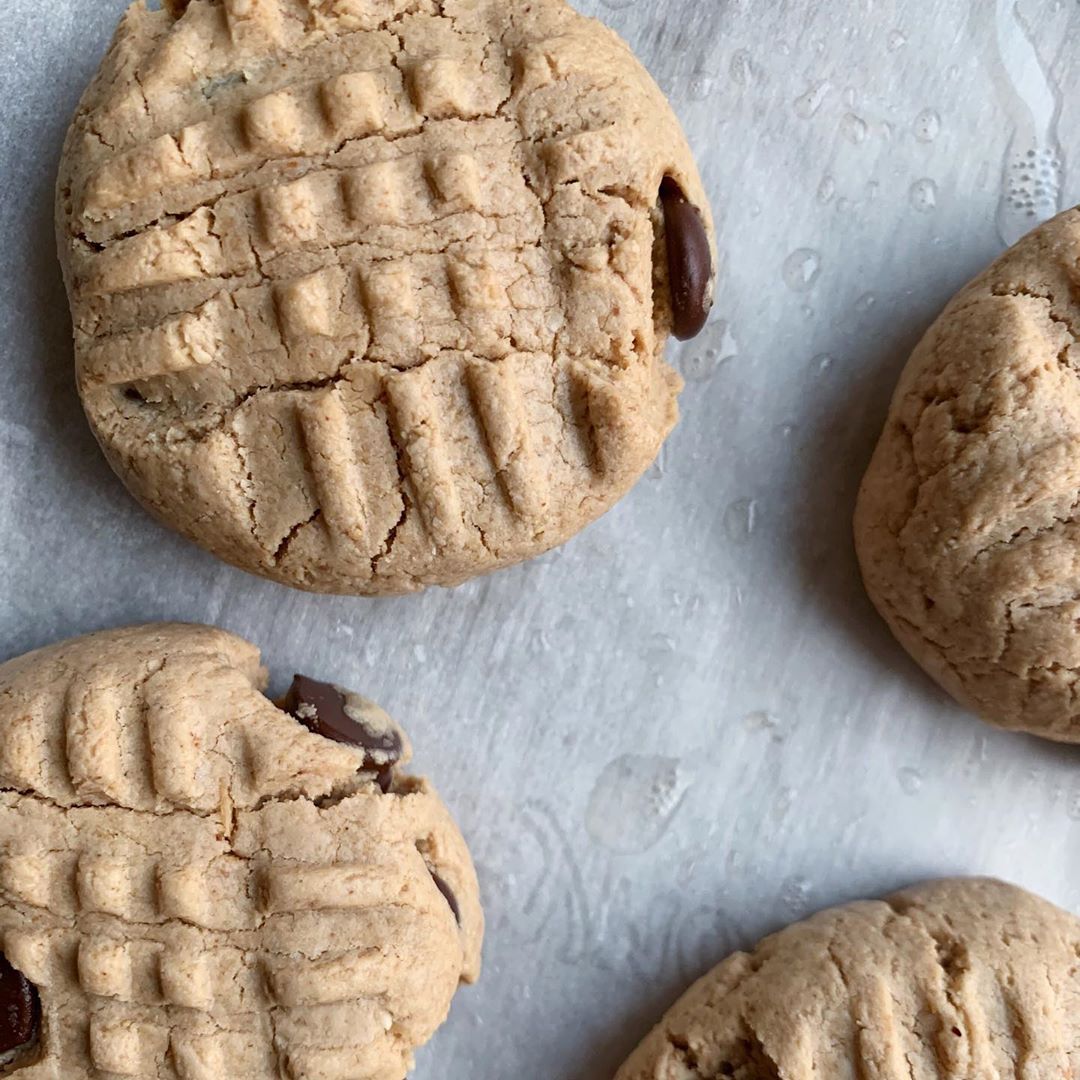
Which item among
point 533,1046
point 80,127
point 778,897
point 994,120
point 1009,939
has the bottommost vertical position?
point 533,1046

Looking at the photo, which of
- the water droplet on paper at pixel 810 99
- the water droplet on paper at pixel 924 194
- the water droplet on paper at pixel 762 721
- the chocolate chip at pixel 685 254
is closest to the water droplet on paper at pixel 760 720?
the water droplet on paper at pixel 762 721

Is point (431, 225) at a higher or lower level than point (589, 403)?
higher

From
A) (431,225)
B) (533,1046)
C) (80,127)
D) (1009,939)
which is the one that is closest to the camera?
(431,225)

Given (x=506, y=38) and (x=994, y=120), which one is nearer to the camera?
(x=506, y=38)

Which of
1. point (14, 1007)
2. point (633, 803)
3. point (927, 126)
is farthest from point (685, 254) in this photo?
point (14, 1007)

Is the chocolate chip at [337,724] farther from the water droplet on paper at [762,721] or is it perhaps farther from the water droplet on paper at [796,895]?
the water droplet on paper at [796,895]

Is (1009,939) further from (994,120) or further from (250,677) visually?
(994,120)

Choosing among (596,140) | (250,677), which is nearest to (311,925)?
(250,677)

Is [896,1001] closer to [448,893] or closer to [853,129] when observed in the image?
[448,893]
